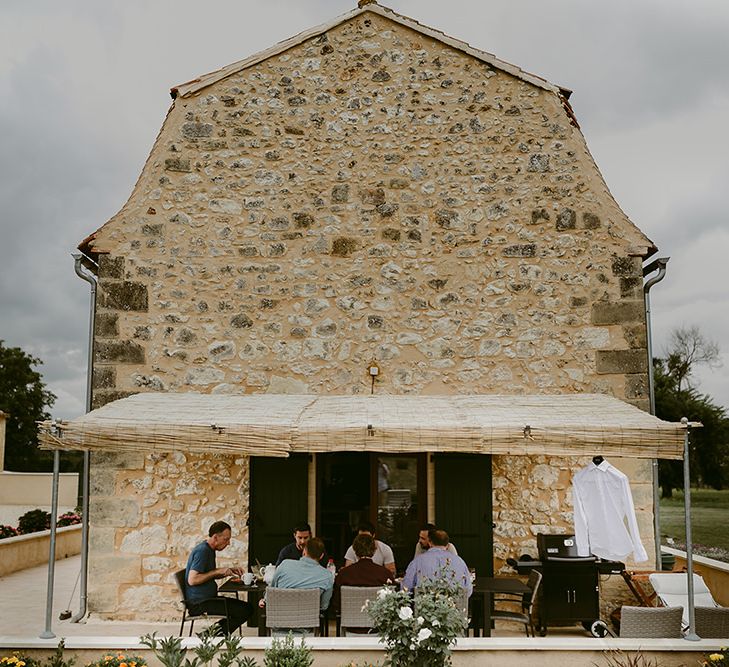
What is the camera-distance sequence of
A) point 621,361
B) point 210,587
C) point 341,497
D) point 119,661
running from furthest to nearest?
1. point 341,497
2. point 621,361
3. point 210,587
4. point 119,661

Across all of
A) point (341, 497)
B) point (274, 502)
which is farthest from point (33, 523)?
point (341, 497)

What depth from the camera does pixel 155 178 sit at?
9.09 metres

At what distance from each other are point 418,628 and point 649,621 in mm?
2031

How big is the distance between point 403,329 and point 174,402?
2.66 metres

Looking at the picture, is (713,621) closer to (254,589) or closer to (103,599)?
(254,589)

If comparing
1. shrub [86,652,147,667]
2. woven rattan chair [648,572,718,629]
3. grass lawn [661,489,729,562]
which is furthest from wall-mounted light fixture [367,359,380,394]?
grass lawn [661,489,729,562]

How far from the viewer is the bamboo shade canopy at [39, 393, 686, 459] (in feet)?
21.0

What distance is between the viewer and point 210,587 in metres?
7.13

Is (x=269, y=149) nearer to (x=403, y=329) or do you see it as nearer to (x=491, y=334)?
(x=403, y=329)

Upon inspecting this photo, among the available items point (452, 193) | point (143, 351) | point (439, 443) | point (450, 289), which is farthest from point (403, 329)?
point (143, 351)

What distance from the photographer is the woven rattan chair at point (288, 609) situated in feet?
20.9

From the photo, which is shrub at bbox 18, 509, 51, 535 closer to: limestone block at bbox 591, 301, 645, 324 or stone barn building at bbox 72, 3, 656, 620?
stone barn building at bbox 72, 3, 656, 620

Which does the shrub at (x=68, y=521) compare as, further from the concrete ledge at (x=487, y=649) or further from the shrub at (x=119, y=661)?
the shrub at (x=119, y=661)

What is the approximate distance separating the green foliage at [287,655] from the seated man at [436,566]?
1582 mm
